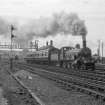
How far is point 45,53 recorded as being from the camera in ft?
138

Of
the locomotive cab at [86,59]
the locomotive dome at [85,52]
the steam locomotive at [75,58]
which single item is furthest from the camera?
the locomotive dome at [85,52]

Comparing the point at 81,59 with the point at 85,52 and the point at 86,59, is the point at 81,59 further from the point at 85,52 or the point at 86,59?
the point at 85,52

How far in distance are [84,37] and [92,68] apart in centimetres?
397

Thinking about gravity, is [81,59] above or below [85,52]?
below

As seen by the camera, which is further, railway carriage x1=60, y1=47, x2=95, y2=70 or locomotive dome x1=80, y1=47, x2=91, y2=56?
locomotive dome x1=80, y1=47, x2=91, y2=56

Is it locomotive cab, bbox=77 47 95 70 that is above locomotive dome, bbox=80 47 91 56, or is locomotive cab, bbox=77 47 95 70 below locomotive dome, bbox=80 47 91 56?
below

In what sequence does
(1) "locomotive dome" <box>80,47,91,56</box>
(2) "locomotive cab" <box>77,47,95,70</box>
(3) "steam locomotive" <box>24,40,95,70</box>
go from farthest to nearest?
(1) "locomotive dome" <box>80,47,91,56</box>
(3) "steam locomotive" <box>24,40,95,70</box>
(2) "locomotive cab" <box>77,47,95,70</box>

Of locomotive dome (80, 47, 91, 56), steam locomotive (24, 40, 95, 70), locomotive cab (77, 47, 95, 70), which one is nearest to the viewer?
locomotive cab (77, 47, 95, 70)

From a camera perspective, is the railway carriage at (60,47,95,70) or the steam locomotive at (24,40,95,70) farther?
the steam locomotive at (24,40,95,70)

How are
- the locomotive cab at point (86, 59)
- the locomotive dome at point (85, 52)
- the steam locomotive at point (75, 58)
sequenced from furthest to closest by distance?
the locomotive dome at point (85, 52) < the steam locomotive at point (75, 58) < the locomotive cab at point (86, 59)

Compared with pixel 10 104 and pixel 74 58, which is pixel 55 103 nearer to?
pixel 10 104

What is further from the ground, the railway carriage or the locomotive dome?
the locomotive dome

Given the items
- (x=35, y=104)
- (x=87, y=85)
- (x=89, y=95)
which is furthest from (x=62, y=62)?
(x=35, y=104)

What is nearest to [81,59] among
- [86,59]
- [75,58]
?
[86,59]
